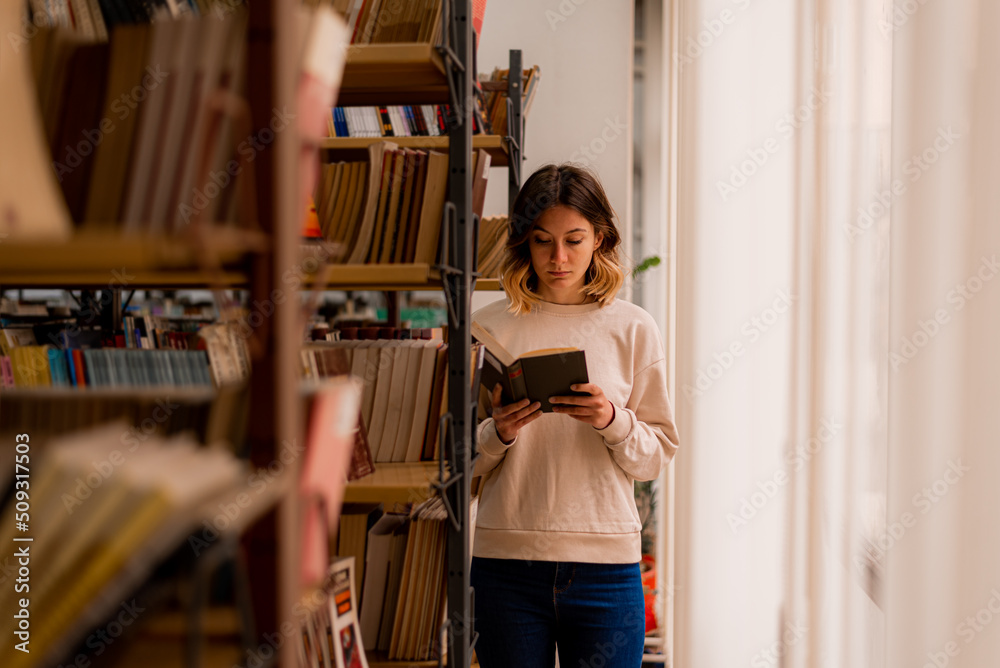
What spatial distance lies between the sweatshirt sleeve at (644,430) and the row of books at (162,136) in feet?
3.42

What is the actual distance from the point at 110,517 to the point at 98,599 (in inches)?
2.9

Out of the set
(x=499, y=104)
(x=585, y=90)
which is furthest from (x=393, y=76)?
(x=585, y=90)

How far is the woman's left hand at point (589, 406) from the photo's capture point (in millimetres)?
1443

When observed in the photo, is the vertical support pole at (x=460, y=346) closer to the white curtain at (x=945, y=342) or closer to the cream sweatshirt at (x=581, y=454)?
the cream sweatshirt at (x=581, y=454)

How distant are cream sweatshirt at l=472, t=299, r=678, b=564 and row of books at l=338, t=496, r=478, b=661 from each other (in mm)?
140

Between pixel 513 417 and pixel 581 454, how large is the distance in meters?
0.20

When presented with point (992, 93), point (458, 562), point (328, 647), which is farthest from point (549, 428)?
point (992, 93)

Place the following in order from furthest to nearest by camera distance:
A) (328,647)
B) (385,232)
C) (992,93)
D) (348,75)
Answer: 1. (385,232)
2. (348,75)
3. (328,647)
4. (992,93)

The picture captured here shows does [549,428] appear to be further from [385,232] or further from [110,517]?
[110,517]

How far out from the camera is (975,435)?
719 mm

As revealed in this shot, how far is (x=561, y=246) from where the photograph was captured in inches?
64.1

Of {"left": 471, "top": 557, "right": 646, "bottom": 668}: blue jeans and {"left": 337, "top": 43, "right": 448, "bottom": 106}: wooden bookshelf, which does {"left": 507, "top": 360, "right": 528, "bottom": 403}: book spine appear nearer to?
{"left": 471, "top": 557, "right": 646, "bottom": 668}: blue jeans

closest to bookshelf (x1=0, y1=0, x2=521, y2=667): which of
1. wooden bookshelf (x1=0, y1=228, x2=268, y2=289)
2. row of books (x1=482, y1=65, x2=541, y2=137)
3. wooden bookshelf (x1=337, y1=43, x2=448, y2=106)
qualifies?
wooden bookshelf (x1=0, y1=228, x2=268, y2=289)

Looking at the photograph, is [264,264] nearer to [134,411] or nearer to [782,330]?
[134,411]
